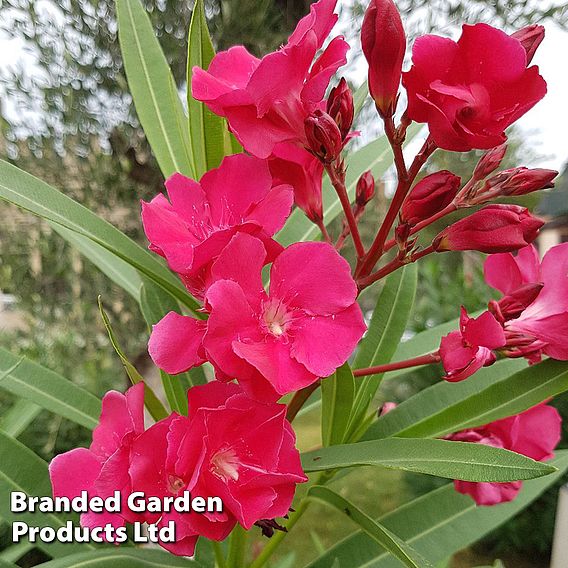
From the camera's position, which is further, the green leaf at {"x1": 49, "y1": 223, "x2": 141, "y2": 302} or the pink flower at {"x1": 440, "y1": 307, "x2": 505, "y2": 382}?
the green leaf at {"x1": 49, "y1": 223, "x2": 141, "y2": 302}

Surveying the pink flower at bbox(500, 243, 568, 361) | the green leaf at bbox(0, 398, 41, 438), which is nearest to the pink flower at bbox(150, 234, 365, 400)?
the pink flower at bbox(500, 243, 568, 361)

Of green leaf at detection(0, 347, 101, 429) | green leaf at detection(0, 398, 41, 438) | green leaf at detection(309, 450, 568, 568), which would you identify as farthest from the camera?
green leaf at detection(0, 398, 41, 438)

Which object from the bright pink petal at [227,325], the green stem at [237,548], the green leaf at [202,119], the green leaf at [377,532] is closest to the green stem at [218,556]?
the green stem at [237,548]

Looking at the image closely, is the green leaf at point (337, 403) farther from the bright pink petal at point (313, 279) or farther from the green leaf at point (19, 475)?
the green leaf at point (19, 475)

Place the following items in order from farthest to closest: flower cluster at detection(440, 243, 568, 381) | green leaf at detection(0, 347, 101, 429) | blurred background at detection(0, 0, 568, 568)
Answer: blurred background at detection(0, 0, 568, 568) < green leaf at detection(0, 347, 101, 429) < flower cluster at detection(440, 243, 568, 381)

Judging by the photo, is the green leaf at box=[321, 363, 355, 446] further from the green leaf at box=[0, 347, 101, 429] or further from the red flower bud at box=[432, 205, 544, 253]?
the green leaf at box=[0, 347, 101, 429]

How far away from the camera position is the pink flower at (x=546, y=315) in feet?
1.94

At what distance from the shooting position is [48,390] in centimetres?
80

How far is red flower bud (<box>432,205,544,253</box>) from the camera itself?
51 cm

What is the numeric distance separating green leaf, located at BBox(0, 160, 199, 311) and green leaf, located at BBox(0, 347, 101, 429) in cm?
24

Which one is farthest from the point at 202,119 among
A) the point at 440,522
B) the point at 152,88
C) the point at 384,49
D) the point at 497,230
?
the point at 440,522

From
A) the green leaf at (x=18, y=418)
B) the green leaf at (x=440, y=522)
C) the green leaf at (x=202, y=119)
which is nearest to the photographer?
the green leaf at (x=202, y=119)

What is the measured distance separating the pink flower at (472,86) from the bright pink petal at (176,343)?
26 cm

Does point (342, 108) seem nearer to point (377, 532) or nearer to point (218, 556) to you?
point (377, 532)
